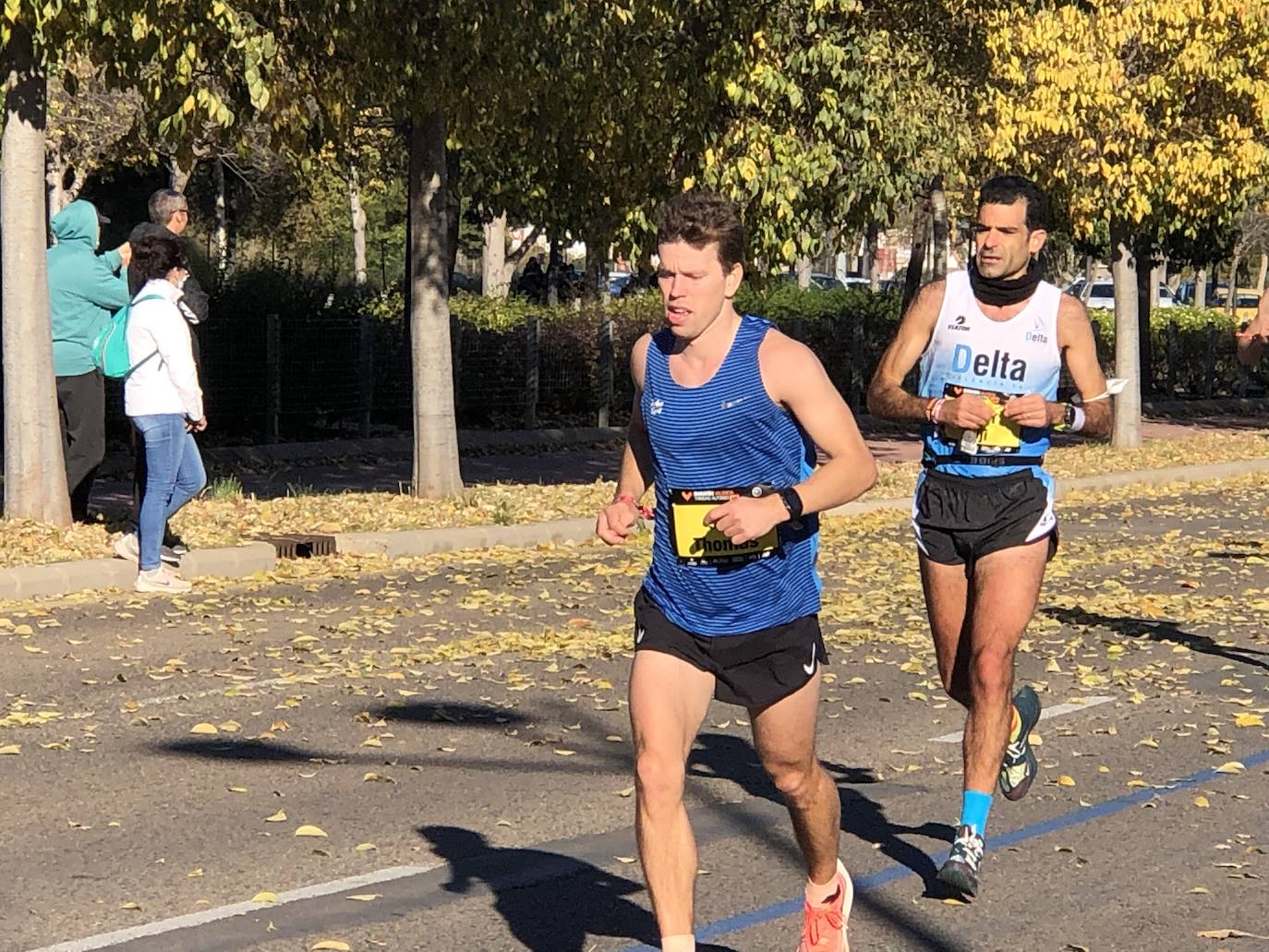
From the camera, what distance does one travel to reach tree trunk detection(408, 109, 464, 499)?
55.9 feet

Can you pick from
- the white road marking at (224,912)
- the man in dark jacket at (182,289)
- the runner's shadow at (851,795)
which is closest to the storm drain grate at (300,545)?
the man in dark jacket at (182,289)

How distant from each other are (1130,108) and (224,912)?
20839 millimetres

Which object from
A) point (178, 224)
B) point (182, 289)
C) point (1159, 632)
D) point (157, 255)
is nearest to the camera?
point (1159, 632)

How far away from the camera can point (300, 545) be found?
46.1ft

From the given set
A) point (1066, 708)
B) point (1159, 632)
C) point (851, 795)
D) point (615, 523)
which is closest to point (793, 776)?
point (615, 523)

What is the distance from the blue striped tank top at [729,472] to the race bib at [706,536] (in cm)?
1

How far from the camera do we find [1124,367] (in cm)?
2556

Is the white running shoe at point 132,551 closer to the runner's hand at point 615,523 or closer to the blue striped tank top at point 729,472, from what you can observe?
the runner's hand at point 615,523

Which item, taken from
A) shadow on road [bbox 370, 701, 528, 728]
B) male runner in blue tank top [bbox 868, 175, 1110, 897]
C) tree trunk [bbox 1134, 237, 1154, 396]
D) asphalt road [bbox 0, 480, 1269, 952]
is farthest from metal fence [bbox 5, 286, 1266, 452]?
male runner in blue tank top [bbox 868, 175, 1110, 897]

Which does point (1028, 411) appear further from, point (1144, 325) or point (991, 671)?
point (1144, 325)

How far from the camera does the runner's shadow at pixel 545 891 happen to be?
5.83m

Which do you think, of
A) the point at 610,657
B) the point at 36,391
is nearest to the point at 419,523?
the point at 36,391

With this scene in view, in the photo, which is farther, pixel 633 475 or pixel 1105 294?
pixel 1105 294

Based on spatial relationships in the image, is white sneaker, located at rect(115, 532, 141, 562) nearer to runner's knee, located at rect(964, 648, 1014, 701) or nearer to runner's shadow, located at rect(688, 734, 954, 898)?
runner's shadow, located at rect(688, 734, 954, 898)
